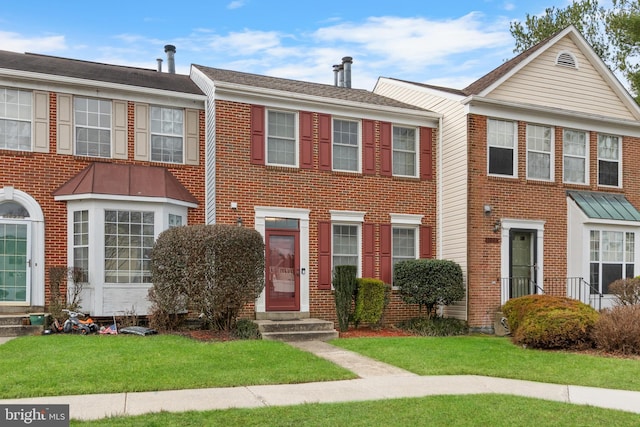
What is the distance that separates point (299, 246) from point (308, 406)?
7.51 metres

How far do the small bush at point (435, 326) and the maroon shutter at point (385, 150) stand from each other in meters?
3.78

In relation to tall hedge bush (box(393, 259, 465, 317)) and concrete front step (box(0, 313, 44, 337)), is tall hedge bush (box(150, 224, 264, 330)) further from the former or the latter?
tall hedge bush (box(393, 259, 465, 317))

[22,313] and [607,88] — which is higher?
[607,88]

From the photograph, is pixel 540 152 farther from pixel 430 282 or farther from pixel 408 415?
pixel 408 415

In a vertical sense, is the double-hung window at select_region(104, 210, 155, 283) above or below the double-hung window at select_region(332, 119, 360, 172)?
below

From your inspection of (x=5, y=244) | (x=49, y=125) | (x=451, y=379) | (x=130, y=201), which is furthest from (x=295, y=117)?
(x=451, y=379)

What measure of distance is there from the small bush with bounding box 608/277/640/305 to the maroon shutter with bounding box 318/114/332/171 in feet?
25.2

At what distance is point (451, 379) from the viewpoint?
26.5 ft

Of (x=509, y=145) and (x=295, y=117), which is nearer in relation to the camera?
(x=295, y=117)

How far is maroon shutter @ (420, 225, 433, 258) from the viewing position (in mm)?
15000

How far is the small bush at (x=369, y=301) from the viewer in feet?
43.1

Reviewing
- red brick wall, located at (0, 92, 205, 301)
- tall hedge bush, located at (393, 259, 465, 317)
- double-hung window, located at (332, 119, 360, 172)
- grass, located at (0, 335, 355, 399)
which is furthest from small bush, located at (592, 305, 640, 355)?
red brick wall, located at (0, 92, 205, 301)

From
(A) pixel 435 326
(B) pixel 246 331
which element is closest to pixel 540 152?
(A) pixel 435 326

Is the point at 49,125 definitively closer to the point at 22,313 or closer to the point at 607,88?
the point at 22,313
